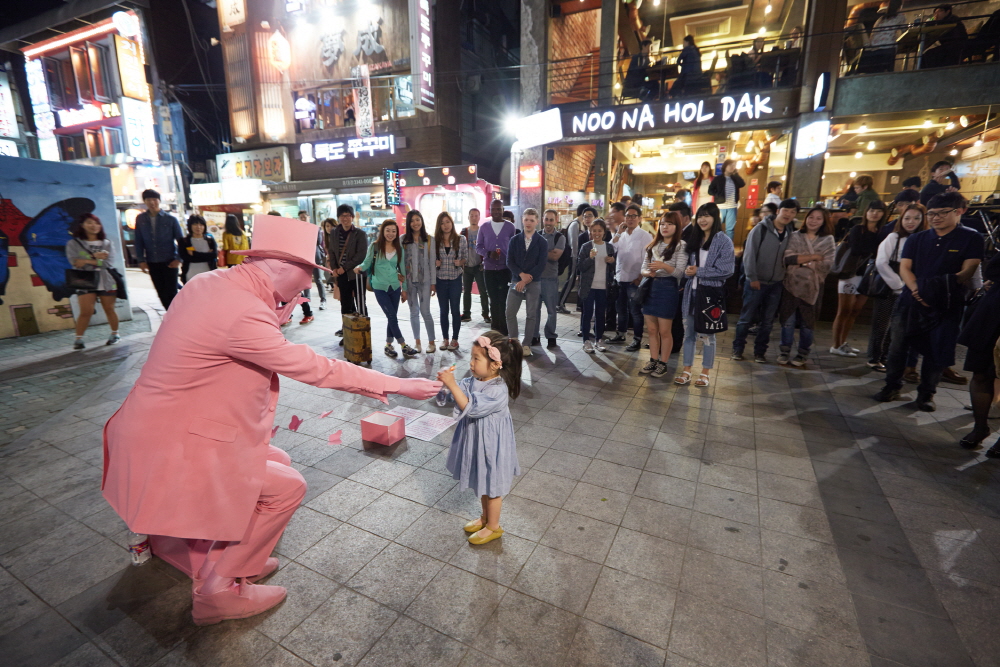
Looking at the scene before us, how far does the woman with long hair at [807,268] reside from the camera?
20.1 feet

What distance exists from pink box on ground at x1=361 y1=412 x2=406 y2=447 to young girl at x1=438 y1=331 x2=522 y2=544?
1.43 meters

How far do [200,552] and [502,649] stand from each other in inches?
62.6

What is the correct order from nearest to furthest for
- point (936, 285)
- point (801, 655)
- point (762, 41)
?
1. point (801, 655)
2. point (936, 285)
3. point (762, 41)

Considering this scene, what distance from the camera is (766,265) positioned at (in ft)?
20.6

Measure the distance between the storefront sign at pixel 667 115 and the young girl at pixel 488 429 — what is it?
1155 cm

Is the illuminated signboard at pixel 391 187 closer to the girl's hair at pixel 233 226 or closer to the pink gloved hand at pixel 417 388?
the girl's hair at pixel 233 226

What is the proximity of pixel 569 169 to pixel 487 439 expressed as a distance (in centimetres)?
1429

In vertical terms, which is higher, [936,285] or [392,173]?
[392,173]

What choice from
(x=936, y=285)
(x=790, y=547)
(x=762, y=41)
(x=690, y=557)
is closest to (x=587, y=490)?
(x=690, y=557)

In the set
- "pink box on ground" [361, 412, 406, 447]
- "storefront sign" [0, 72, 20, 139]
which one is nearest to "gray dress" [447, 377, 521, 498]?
"pink box on ground" [361, 412, 406, 447]

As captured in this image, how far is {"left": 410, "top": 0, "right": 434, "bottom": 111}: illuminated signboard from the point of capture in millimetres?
16203

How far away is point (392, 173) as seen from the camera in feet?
54.2

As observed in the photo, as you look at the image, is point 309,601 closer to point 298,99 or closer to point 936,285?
point 936,285

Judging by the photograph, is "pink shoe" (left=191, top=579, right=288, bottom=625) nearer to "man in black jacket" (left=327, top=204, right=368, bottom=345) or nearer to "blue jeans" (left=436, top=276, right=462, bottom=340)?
"blue jeans" (left=436, top=276, right=462, bottom=340)
